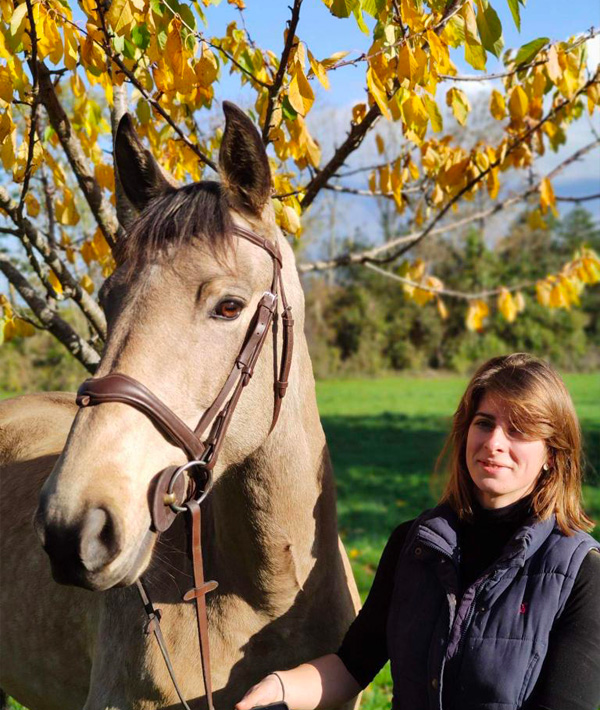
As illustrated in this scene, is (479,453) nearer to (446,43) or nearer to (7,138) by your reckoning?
(446,43)

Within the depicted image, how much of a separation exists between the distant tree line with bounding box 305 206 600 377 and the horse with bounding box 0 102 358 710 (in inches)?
1151

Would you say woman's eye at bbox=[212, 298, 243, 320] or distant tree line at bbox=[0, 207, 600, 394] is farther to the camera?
distant tree line at bbox=[0, 207, 600, 394]

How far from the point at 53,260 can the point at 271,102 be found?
129 centimetres

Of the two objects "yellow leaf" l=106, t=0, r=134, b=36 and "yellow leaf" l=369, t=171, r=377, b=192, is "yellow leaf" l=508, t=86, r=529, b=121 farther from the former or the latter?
"yellow leaf" l=106, t=0, r=134, b=36

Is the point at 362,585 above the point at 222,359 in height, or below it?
below

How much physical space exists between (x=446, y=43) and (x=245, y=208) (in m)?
0.95

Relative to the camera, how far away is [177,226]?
193 centimetres

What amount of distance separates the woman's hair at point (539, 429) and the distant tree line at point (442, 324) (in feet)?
96.6

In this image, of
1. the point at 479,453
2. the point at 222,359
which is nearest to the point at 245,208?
the point at 222,359

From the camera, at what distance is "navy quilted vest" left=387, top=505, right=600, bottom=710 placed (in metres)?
1.83

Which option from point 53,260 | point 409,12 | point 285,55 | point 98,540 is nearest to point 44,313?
point 53,260

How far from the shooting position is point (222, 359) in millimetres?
1915

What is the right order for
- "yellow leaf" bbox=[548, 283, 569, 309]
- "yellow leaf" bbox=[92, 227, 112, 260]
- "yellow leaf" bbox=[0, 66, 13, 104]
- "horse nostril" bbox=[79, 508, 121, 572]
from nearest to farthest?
"horse nostril" bbox=[79, 508, 121, 572] < "yellow leaf" bbox=[0, 66, 13, 104] < "yellow leaf" bbox=[92, 227, 112, 260] < "yellow leaf" bbox=[548, 283, 569, 309]

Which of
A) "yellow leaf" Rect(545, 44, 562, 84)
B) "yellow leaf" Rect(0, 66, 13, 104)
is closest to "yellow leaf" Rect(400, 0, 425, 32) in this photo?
"yellow leaf" Rect(545, 44, 562, 84)
